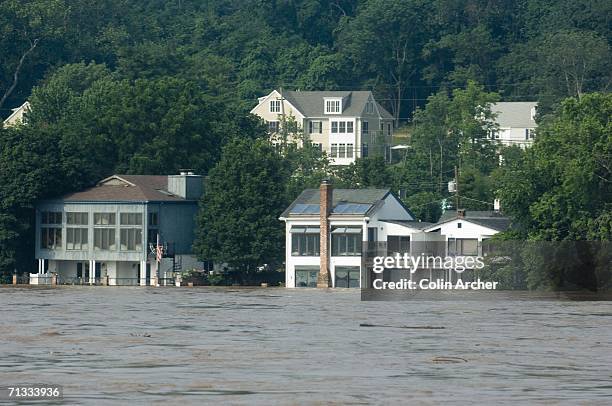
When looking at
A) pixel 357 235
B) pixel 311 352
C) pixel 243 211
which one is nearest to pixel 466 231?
pixel 357 235

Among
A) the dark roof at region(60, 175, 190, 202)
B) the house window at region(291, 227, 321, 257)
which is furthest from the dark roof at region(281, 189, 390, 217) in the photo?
the dark roof at region(60, 175, 190, 202)

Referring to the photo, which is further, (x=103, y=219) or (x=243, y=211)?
(x=103, y=219)

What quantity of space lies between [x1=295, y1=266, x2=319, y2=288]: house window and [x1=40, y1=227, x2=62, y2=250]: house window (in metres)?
22.8

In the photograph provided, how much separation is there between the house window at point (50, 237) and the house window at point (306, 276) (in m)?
22.8

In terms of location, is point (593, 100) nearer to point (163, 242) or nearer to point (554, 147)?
point (554, 147)

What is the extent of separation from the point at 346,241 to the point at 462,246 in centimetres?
1027

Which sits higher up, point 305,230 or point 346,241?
point 305,230

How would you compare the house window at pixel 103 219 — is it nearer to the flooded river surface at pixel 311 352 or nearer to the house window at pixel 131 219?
the house window at pixel 131 219

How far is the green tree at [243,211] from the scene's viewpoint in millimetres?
140500

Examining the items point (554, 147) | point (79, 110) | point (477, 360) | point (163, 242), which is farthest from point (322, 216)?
point (477, 360)

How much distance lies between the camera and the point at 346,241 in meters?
141

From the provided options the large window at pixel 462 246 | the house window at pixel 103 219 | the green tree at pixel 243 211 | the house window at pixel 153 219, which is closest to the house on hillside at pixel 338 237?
the green tree at pixel 243 211

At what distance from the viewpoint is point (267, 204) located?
473ft

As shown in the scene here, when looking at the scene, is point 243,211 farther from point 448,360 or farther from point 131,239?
point 448,360
